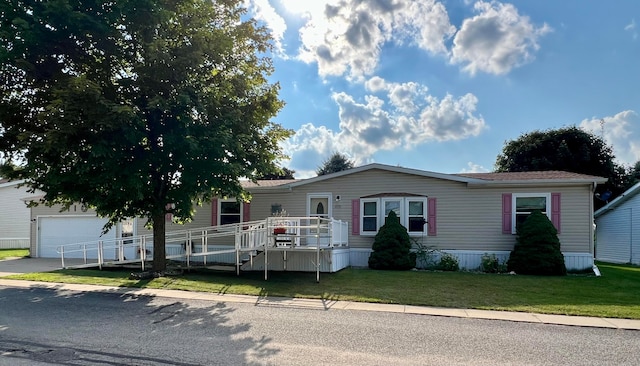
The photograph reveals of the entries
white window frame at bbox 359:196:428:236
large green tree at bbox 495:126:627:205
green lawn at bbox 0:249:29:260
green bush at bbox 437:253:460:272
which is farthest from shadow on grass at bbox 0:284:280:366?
large green tree at bbox 495:126:627:205

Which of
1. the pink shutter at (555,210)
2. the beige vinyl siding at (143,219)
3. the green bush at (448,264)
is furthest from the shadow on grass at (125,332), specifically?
the pink shutter at (555,210)

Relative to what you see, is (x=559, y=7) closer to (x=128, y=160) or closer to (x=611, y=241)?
(x=128, y=160)

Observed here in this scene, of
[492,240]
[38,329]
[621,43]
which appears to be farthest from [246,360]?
[621,43]

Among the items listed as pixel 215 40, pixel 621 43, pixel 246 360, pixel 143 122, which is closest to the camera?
pixel 246 360

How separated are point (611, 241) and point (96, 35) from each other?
2857 centimetres

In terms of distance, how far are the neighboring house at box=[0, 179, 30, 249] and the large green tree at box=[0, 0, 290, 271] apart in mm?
19667

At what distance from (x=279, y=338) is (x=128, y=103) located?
27.5 feet

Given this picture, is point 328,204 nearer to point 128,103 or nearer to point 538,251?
point 538,251

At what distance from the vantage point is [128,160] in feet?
36.9

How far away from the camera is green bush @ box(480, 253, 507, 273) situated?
1384cm

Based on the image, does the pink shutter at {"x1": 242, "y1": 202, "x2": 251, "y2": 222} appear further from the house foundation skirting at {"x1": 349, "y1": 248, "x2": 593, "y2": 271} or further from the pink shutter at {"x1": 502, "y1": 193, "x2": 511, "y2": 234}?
the pink shutter at {"x1": 502, "y1": 193, "x2": 511, "y2": 234}

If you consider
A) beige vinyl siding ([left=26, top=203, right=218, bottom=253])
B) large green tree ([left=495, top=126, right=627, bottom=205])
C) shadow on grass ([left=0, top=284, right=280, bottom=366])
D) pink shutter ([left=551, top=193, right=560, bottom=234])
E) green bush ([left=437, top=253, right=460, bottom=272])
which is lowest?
green bush ([left=437, top=253, right=460, bottom=272])

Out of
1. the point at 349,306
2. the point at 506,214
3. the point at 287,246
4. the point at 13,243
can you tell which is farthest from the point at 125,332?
the point at 13,243

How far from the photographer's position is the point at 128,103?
1133 centimetres
